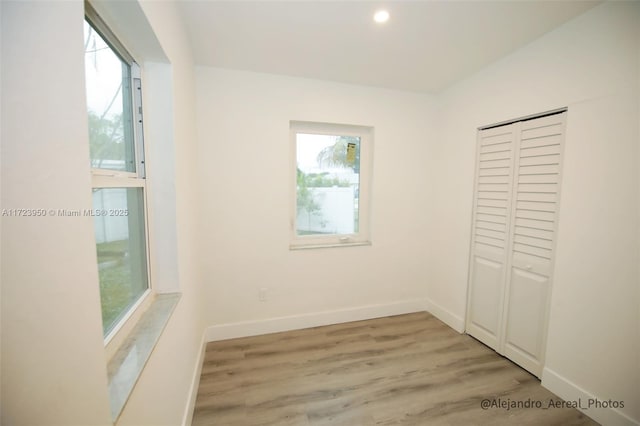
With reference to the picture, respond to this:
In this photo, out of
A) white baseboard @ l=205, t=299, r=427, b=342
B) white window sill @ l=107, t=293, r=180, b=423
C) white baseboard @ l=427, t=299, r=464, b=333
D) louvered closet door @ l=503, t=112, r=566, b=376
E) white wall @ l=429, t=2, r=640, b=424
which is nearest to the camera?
white window sill @ l=107, t=293, r=180, b=423

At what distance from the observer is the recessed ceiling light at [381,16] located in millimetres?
1527

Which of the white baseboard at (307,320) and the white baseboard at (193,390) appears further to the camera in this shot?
the white baseboard at (307,320)

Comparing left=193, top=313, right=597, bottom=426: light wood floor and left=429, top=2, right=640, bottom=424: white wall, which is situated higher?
left=429, top=2, right=640, bottom=424: white wall

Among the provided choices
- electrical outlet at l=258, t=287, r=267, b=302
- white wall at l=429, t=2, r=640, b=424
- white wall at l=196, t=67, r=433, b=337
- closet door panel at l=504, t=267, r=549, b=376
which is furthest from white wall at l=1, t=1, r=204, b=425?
closet door panel at l=504, t=267, r=549, b=376

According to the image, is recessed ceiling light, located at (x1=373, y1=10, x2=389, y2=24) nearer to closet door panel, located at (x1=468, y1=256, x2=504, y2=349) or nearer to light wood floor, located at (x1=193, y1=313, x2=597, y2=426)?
closet door panel, located at (x1=468, y1=256, x2=504, y2=349)

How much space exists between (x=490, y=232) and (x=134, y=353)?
254 cm

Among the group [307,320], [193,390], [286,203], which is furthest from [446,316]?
[193,390]

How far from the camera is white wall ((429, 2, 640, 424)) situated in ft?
4.50

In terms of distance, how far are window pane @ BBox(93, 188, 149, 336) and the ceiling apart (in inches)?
48.3

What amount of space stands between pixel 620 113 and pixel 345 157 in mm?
1876

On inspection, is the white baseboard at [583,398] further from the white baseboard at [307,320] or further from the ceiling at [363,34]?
the ceiling at [363,34]

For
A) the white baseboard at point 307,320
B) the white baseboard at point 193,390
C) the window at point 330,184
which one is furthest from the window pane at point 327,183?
the white baseboard at point 193,390

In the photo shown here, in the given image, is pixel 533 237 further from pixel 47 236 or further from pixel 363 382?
pixel 47 236

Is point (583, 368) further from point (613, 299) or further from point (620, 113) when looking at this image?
point (620, 113)
